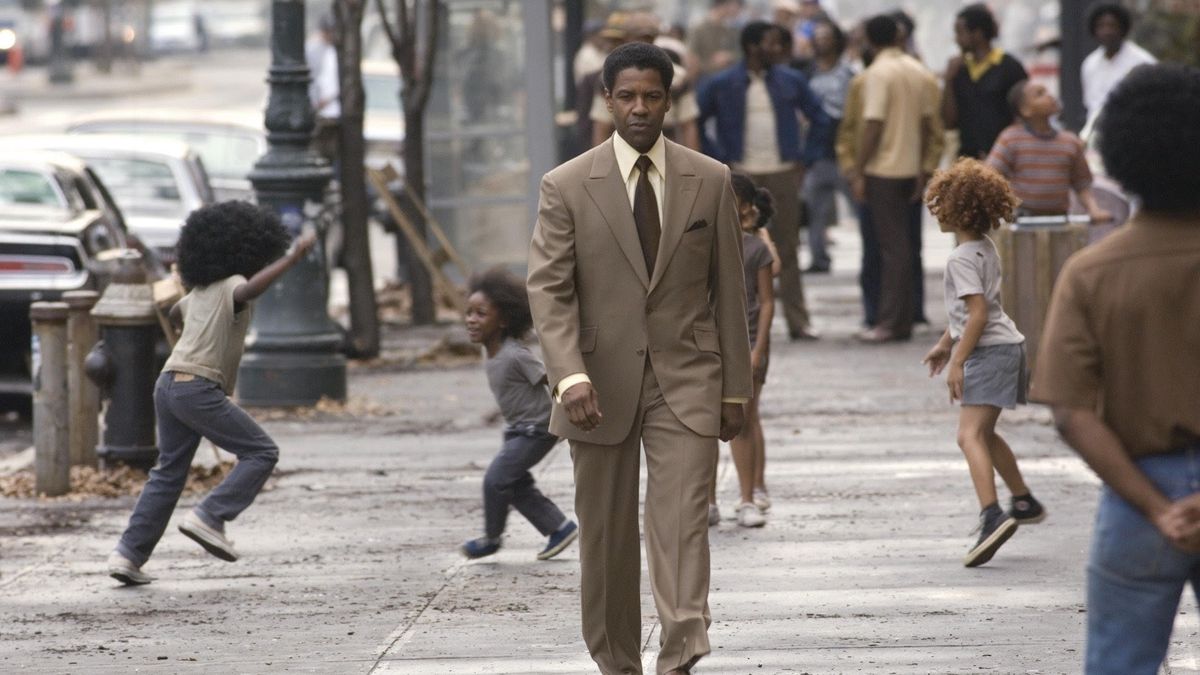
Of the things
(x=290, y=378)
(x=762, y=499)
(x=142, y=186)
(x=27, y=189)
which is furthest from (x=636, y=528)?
(x=142, y=186)

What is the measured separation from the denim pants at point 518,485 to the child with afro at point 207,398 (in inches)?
34.7

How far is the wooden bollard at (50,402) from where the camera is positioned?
1011cm

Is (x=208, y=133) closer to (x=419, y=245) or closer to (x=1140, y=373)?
(x=419, y=245)

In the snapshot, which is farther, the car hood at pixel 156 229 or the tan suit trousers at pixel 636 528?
the car hood at pixel 156 229

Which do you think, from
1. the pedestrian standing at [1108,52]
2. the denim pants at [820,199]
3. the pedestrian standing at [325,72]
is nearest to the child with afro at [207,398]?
the pedestrian standing at [1108,52]

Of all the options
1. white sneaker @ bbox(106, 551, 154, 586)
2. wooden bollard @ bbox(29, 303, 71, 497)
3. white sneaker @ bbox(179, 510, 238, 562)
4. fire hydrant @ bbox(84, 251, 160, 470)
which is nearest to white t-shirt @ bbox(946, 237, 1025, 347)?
white sneaker @ bbox(179, 510, 238, 562)

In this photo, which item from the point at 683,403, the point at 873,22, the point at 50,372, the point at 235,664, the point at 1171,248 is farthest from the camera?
the point at 873,22

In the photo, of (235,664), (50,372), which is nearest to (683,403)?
(235,664)

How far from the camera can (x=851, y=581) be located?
7676 millimetres

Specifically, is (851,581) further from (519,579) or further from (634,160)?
(634,160)

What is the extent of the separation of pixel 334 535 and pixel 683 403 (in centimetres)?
339

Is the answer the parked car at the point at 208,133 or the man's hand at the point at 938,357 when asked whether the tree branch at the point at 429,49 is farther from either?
the man's hand at the point at 938,357

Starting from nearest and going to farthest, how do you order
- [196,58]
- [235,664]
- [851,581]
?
[235,664], [851,581], [196,58]

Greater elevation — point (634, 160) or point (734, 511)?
point (634, 160)
